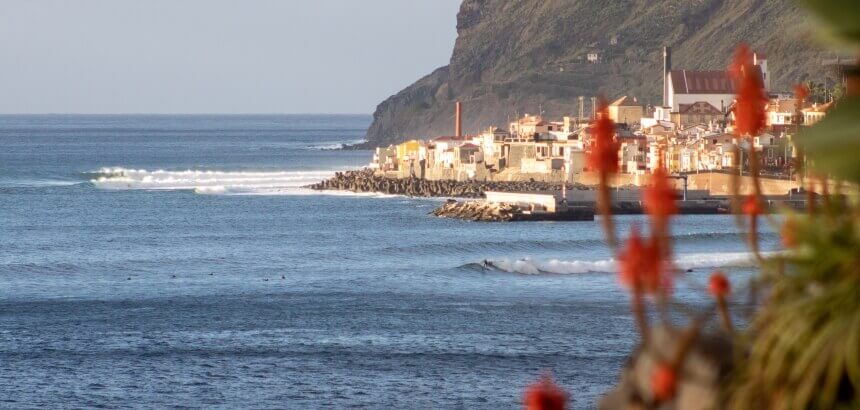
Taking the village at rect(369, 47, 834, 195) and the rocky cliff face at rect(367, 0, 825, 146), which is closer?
the village at rect(369, 47, 834, 195)

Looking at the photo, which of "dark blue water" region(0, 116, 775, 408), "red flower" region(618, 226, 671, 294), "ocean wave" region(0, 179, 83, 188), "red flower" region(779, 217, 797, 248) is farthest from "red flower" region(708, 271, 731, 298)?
"ocean wave" region(0, 179, 83, 188)

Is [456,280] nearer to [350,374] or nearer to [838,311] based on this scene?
[350,374]

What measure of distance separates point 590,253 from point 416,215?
66.2ft

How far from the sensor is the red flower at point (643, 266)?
2.72 m

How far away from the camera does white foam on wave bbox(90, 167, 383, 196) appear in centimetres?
9019

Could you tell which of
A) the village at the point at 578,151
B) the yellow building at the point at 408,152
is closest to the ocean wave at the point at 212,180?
the yellow building at the point at 408,152

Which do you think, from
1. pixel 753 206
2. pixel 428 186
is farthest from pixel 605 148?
pixel 428 186

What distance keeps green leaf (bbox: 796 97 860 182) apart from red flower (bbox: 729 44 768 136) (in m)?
0.27

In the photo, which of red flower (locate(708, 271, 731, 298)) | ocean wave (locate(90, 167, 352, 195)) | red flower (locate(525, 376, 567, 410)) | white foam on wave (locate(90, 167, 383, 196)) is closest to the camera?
red flower (locate(525, 376, 567, 410))

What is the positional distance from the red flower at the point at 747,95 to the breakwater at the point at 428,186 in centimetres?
7958

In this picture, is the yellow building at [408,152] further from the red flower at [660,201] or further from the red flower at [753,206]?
the red flower at [660,201]

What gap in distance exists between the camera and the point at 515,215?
67250 millimetres

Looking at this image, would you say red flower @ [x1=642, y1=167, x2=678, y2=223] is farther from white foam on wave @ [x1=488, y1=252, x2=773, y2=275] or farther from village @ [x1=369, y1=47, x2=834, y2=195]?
village @ [x1=369, y1=47, x2=834, y2=195]

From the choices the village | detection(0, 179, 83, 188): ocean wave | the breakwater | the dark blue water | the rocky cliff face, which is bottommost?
the dark blue water
